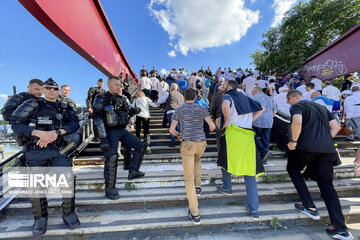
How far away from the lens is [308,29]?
659 inches

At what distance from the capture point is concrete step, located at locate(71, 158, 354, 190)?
2.87 meters

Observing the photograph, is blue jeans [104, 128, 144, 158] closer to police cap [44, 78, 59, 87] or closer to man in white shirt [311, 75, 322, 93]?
police cap [44, 78, 59, 87]

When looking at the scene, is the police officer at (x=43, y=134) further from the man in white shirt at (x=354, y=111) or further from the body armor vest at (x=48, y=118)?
the man in white shirt at (x=354, y=111)

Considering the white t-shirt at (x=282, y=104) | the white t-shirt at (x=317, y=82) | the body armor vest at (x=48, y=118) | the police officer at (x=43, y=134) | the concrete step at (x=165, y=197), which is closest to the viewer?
the police officer at (x=43, y=134)

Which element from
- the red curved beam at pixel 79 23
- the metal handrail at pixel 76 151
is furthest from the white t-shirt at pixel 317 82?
the metal handrail at pixel 76 151

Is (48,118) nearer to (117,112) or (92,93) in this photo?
(117,112)

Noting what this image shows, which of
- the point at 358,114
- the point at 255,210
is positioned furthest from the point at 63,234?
the point at 358,114

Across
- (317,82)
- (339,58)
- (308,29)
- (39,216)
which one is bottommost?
(39,216)

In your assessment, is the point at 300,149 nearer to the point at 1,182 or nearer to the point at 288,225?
the point at 288,225

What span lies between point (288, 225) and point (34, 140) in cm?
387

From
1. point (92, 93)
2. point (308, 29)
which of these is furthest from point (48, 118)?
point (308, 29)

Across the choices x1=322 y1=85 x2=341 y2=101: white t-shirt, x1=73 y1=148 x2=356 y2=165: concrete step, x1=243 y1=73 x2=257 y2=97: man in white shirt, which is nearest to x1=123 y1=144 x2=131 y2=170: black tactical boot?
x1=73 y1=148 x2=356 y2=165: concrete step

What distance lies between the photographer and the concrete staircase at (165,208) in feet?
6.92

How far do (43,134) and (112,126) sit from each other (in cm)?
94
